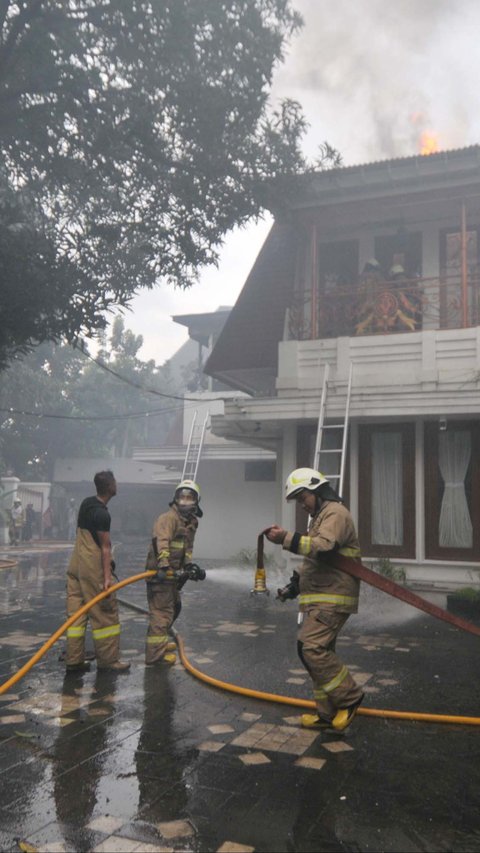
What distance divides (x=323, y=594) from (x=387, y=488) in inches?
269

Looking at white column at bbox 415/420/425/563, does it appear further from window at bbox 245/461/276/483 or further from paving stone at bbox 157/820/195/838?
window at bbox 245/461/276/483

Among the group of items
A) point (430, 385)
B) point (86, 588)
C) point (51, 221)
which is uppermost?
point (51, 221)

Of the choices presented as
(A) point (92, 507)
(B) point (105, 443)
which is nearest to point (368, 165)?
(A) point (92, 507)

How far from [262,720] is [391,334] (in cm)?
792

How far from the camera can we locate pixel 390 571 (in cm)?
1071

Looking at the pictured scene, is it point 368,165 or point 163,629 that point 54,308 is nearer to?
point 368,165

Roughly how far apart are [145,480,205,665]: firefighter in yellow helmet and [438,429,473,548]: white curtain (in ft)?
17.6

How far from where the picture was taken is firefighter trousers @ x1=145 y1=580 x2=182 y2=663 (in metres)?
6.42

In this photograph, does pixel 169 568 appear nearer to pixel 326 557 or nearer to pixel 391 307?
pixel 326 557

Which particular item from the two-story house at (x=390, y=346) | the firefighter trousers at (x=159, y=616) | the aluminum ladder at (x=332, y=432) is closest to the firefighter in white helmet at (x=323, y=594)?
the firefighter trousers at (x=159, y=616)

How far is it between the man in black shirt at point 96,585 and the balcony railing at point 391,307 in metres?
6.54

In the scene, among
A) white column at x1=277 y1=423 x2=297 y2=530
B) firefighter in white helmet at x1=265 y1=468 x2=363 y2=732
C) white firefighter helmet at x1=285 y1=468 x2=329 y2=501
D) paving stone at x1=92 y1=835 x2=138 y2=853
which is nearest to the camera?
paving stone at x1=92 y1=835 x2=138 y2=853

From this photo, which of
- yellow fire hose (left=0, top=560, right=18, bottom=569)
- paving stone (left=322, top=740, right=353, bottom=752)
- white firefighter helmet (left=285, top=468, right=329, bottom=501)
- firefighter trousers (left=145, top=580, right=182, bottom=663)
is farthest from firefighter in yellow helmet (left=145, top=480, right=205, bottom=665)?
yellow fire hose (left=0, top=560, right=18, bottom=569)

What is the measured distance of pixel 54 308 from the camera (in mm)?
12539
